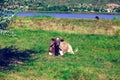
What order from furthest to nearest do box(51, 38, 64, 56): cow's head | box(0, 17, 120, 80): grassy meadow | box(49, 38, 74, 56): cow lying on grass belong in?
1. box(51, 38, 64, 56): cow's head
2. box(49, 38, 74, 56): cow lying on grass
3. box(0, 17, 120, 80): grassy meadow

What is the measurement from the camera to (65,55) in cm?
2886

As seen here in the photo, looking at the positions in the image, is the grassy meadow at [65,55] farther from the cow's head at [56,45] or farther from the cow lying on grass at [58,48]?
the cow's head at [56,45]

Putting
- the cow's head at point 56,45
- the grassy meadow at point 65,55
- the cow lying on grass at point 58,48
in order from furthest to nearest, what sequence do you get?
1. the cow's head at point 56,45
2. the cow lying on grass at point 58,48
3. the grassy meadow at point 65,55

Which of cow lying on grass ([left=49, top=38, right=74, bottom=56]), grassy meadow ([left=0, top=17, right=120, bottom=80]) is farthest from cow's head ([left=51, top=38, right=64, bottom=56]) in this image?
grassy meadow ([left=0, top=17, right=120, bottom=80])

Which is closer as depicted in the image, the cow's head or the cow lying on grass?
the cow lying on grass

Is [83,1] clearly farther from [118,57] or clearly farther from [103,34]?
[118,57]

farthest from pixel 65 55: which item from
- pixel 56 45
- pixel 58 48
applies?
pixel 56 45

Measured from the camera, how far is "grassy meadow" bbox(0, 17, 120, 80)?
22344 mm

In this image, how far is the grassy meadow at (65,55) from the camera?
22.3 m

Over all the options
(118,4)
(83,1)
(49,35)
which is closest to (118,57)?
(49,35)

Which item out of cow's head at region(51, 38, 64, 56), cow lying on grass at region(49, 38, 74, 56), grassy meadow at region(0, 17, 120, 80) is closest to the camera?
grassy meadow at region(0, 17, 120, 80)

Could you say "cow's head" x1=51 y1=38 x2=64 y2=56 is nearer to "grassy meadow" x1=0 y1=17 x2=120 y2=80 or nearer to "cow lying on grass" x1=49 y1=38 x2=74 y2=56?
"cow lying on grass" x1=49 y1=38 x2=74 y2=56

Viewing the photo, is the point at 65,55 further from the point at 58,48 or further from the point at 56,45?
the point at 56,45

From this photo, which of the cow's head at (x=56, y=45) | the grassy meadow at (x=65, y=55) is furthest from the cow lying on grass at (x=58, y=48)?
the grassy meadow at (x=65, y=55)
